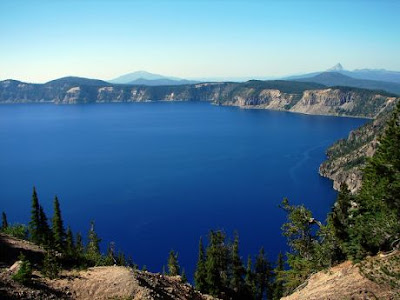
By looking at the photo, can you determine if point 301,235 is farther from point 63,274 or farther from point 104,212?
point 104,212

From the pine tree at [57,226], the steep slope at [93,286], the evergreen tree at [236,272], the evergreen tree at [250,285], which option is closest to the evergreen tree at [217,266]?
the evergreen tree at [236,272]

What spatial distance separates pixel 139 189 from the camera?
590 feet

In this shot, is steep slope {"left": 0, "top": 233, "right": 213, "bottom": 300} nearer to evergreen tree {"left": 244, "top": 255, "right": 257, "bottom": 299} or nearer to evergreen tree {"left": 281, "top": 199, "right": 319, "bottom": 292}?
evergreen tree {"left": 281, "top": 199, "right": 319, "bottom": 292}

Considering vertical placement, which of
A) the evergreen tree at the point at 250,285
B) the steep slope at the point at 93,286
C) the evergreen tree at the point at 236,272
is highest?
the steep slope at the point at 93,286

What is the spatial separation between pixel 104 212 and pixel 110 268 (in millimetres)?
116795

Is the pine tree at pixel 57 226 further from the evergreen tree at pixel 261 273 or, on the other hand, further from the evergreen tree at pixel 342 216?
the evergreen tree at pixel 342 216

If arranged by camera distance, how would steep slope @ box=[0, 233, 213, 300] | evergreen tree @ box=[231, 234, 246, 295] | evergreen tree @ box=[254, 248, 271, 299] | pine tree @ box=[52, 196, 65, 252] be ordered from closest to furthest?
steep slope @ box=[0, 233, 213, 300] → pine tree @ box=[52, 196, 65, 252] → evergreen tree @ box=[231, 234, 246, 295] → evergreen tree @ box=[254, 248, 271, 299]

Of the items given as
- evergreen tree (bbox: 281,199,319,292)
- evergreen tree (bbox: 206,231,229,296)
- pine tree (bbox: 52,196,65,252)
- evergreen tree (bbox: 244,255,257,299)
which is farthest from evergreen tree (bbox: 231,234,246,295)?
pine tree (bbox: 52,196,65,252)

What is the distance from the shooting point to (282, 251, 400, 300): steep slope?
27.9m

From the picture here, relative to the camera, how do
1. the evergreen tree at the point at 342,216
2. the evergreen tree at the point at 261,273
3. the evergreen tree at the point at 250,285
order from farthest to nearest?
the evergreen tree at the point at 261,273, the evergreen tree at the point at 250,285, the evergreen tree at the point at 342,216

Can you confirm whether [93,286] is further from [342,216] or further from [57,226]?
[57,226]

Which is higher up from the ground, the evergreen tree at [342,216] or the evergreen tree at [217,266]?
the evergreen tree at [342,216]

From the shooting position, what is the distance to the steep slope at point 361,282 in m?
27.9

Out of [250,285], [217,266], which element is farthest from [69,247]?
[250,285]
